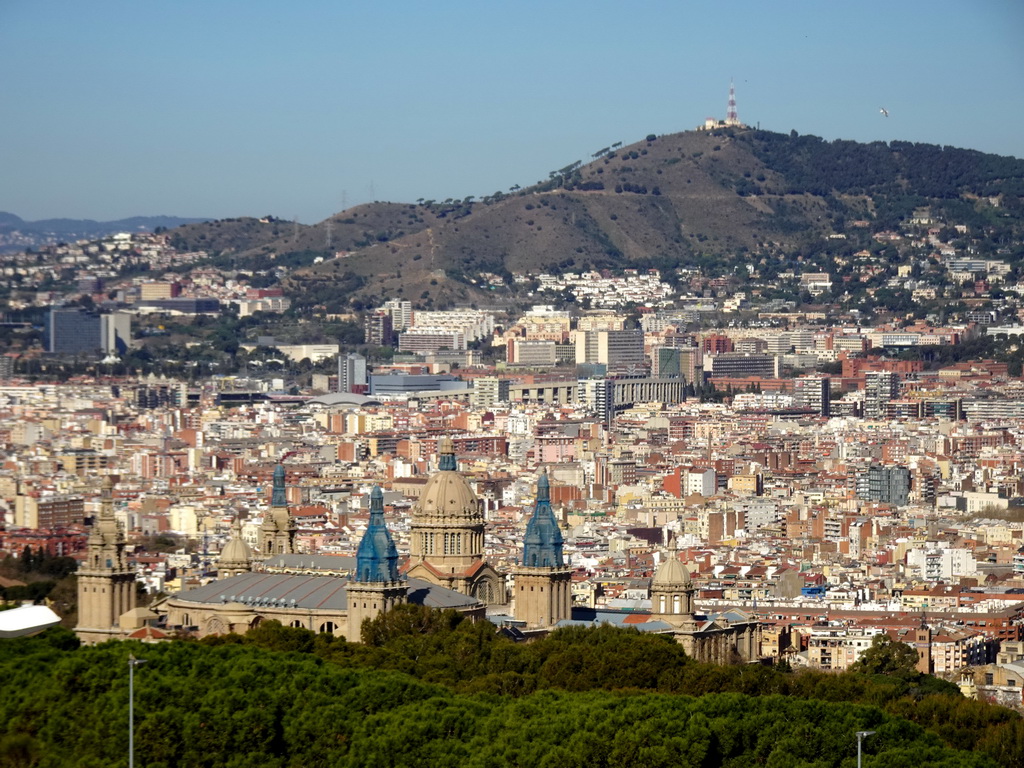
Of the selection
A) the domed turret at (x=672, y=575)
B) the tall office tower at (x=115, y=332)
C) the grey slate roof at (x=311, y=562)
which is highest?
the tall office tower at (x=115, y=332)

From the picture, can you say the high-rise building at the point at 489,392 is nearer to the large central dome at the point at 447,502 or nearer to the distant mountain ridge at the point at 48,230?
the distant mountain ridge at the point at 48,230

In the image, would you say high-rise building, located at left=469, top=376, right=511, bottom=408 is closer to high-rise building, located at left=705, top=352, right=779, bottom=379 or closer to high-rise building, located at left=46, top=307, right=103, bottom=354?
high-rise building, located at left=705, top=352, right=779, bottom=379

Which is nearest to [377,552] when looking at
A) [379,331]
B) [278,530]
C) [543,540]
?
[543,540]

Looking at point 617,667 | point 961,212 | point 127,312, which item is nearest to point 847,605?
point 617,667

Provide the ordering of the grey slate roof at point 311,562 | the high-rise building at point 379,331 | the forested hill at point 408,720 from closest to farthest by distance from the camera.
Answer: the forested hill at point 408,720 < the grey slate roof at point 311,562 < the high-rise building at point 379,331

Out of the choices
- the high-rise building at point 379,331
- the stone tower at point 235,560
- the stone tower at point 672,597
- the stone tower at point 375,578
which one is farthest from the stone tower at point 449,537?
the high-rise building at point 379,331

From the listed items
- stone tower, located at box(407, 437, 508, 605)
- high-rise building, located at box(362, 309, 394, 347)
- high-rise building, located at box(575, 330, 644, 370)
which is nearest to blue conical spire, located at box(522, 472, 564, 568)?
Result: stone tower, located at box(407, 437, 508, 605)

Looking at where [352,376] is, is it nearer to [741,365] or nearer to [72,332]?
[72,332]
